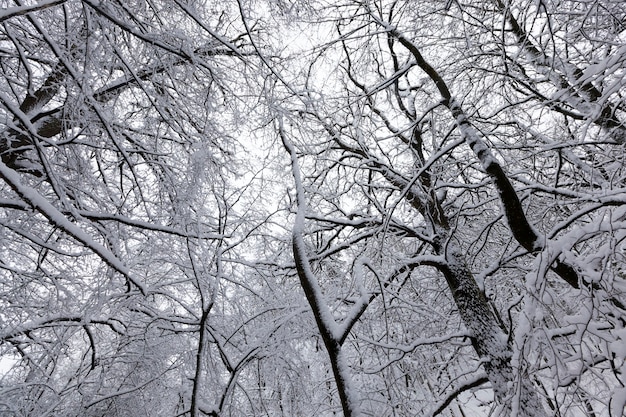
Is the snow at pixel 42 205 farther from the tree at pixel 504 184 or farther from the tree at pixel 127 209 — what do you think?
the tree at pixel 504 184

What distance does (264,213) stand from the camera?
502cm

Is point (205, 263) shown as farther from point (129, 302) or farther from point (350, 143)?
point (350, 143)

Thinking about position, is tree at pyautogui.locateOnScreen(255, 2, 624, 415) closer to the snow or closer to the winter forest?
the winter forest

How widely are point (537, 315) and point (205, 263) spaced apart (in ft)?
9.50

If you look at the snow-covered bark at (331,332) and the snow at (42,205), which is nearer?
the snow at (42,205)

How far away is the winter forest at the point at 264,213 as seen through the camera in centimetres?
218

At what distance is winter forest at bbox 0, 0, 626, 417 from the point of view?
2178 millimetres

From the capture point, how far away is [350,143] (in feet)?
21.2

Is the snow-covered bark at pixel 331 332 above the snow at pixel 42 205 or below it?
below

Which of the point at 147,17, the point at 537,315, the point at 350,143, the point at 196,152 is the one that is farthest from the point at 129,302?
the point at 350,143

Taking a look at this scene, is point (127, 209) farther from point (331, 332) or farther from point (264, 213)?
point (331, 332)

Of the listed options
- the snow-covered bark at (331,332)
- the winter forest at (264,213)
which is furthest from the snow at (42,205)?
the snow-covered bark at (331,332)

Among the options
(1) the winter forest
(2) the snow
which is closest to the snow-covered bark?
(1) the winter forest

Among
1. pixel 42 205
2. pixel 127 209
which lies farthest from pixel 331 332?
pixel 127 209
